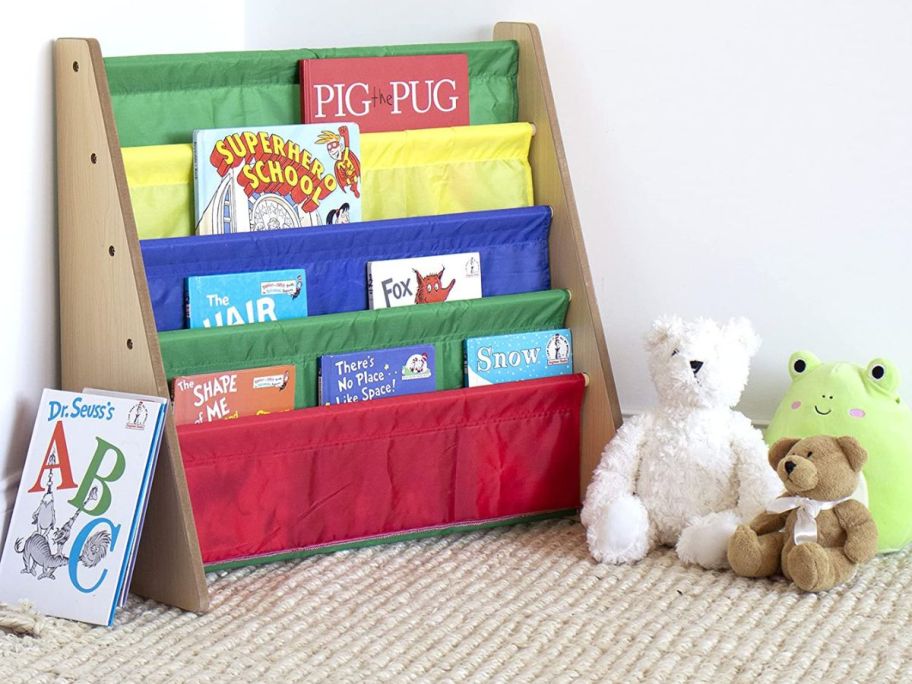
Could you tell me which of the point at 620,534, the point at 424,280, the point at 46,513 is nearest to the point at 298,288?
the point at 424,280

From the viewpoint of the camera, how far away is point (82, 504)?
57.8 inches

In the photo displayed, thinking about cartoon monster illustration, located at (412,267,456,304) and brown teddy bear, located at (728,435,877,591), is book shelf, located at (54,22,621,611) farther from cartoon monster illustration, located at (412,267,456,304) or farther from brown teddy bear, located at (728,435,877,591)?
brown teddy bear, located at (728,435,877,591)

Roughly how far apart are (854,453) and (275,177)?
30.8 inches

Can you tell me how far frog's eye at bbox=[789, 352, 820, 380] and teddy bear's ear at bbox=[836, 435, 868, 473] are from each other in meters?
0.19

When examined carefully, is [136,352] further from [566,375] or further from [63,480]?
[566,375]

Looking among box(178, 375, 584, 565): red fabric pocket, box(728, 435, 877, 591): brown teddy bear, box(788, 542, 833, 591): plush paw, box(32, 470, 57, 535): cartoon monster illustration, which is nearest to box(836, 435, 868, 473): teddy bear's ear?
box(728, 435, 877, 591): brown teddy bear

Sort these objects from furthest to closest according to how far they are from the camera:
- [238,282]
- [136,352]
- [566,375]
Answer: [566,375]
[238,282]
[136,352]

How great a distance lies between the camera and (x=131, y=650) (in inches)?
54.1

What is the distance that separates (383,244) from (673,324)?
0.39 meters

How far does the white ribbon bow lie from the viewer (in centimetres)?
153

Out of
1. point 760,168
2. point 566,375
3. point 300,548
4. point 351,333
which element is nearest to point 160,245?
point 351,333

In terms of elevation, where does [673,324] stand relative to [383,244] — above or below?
below

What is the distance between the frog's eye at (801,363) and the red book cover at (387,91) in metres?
0.55

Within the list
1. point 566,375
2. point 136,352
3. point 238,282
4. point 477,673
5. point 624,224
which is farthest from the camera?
point 624,224
